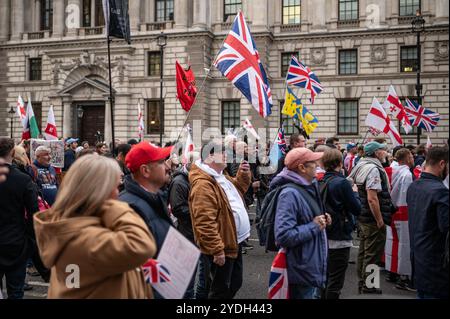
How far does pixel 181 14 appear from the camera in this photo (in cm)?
3256

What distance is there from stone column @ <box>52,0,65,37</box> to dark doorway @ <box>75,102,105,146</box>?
5705 millimetres

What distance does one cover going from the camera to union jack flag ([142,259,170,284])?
2.89 metres

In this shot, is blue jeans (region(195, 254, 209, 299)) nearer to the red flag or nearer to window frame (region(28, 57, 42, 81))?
the red flag

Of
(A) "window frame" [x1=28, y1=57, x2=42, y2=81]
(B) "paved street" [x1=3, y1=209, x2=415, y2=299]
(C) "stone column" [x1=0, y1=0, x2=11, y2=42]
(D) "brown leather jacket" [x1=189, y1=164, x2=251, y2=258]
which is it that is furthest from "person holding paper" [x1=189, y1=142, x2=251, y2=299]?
(C) "stone column" [x1=0, y1=0, x2=11, y2=42]

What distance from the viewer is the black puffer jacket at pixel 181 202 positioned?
595 cm

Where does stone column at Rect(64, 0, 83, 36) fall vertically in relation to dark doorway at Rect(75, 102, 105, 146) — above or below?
above

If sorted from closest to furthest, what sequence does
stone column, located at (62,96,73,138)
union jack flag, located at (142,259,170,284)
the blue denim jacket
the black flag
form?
union jack flag, located at (142,259,170,284) → the blue denim jacket → the black flag → stone column, located at (62,96,73,138)

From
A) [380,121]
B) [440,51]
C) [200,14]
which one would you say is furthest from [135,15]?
[380,121]

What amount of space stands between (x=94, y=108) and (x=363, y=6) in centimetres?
1921

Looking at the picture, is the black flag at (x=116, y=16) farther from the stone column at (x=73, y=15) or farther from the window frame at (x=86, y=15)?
the window frame at (x=86, y=15)

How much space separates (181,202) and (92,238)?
11.5 feet

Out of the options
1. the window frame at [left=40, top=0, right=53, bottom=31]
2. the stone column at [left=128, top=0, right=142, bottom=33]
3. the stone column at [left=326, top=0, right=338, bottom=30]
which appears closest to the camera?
the stone column at [left=326, top=0, right=338, bottom=30]

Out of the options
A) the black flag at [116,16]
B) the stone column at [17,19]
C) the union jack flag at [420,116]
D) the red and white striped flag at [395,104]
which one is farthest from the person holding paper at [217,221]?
the stone column at [17,19]

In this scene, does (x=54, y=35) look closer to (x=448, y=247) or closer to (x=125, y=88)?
(x=125, y=88)
